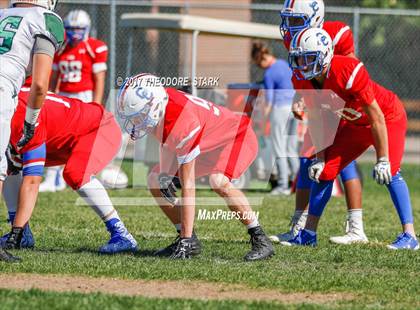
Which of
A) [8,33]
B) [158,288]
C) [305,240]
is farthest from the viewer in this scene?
[305,240]

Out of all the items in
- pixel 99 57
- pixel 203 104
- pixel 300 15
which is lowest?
pixel 99 57

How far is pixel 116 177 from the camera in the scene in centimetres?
1187

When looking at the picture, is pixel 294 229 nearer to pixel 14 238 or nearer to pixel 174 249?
pixel 174 249

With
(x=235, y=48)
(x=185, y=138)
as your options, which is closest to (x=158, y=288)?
(x=185, y=138)

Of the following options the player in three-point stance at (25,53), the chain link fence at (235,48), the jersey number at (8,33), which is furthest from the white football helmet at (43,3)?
the chain link fence at (235,48)

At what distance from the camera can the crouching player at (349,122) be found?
22.2 feet

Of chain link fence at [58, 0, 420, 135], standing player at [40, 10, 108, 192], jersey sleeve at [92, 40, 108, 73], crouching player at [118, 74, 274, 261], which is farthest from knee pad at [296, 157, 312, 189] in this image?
chain link fence at [58, 0, 420, 135]

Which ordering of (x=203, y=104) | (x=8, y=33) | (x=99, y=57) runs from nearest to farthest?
(x=8, y=33) → (x=203, y=104) → (x=99, y=57)

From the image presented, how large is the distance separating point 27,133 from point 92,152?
971 millimetres

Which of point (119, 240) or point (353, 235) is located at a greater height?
point (119, 240)

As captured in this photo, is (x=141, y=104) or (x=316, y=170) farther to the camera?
(x=316, y=170)

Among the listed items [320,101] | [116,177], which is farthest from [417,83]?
[320,101]

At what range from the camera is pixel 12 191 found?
7.21 meters

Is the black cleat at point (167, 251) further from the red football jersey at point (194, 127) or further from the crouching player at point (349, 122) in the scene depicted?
the crouching player at point (349, 122)
